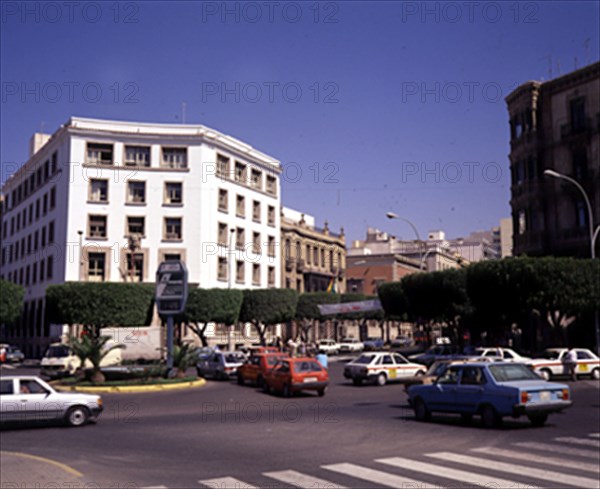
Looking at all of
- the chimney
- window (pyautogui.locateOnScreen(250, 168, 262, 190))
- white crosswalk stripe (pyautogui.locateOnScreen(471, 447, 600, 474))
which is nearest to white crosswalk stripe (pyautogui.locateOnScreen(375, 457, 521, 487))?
white crosswalk stripe (pyautogui.locateOnScreen(471, 447, 600, 474))

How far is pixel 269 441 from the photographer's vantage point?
14883 mm

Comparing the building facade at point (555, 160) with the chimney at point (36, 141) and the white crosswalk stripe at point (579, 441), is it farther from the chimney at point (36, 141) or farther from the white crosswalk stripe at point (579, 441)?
the chimney at point (36, 141)

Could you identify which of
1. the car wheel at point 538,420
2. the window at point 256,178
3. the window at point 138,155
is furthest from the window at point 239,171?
the car wheel at point 538,420

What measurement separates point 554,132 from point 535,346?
16.1 meters

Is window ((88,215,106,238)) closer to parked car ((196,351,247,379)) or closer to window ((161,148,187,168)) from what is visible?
window ((161,148,187,168))

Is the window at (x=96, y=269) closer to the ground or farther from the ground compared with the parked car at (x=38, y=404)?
farther from the ground

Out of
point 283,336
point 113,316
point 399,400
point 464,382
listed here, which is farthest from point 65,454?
point 283,336

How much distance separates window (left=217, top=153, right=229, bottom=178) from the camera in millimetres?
52162

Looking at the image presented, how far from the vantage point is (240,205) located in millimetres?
59625

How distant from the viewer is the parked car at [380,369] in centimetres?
3086

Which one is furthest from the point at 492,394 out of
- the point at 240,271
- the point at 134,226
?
the point at 240,271

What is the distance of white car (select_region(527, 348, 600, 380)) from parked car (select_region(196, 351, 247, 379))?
1439 centimetres

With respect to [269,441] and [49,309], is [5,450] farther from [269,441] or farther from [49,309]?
A: [49,309]

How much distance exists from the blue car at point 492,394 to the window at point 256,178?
42.1 m
